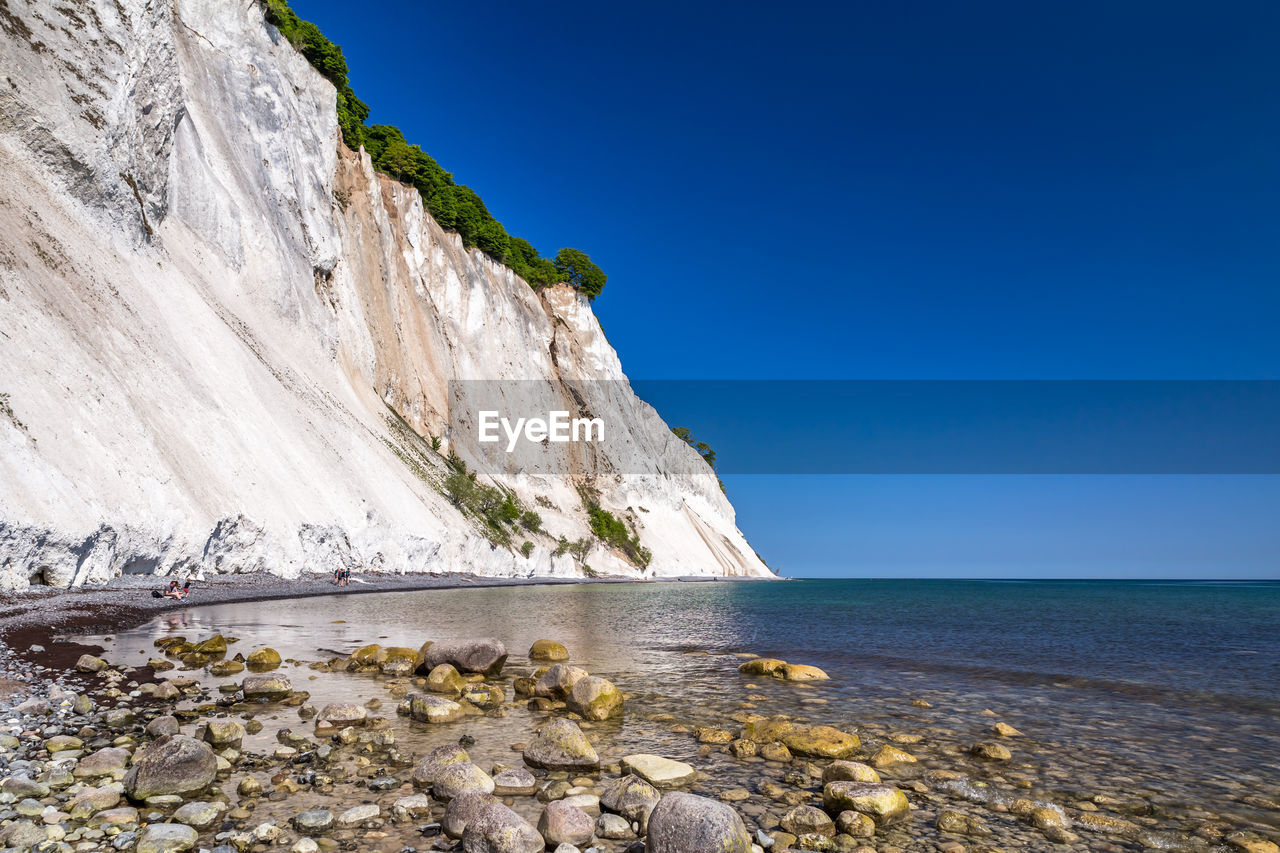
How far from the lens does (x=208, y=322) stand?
1292 inches

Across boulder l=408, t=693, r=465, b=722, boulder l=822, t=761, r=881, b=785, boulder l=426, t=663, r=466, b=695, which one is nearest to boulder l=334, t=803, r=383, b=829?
boulder l=408, t=693, r=465, b=722

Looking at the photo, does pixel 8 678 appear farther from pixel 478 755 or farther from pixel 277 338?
pixel 277 338

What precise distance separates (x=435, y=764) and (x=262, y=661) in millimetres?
7955

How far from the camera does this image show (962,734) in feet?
33.0

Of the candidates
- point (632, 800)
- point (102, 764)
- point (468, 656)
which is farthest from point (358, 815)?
point (468, 656)

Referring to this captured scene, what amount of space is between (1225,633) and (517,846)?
117 feet

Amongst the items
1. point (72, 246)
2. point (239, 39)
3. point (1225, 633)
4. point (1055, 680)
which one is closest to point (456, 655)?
point (1055, 680)

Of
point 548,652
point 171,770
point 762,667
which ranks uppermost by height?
point 171,770

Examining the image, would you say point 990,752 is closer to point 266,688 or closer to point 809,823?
point 809,823

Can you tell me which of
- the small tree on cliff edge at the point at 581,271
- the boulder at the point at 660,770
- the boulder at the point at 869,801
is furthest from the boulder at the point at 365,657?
the small tree on cliff edge at the point at 581,271

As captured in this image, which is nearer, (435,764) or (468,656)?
(435,764)

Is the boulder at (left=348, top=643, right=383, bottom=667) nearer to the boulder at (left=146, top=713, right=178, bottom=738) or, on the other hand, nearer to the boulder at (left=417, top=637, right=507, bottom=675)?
the boulder at (left=417, top=637, right=507, bottom=675)

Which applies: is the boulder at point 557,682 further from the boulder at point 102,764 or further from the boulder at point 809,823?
the boulder at point 102,764

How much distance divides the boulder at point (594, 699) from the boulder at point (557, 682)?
446mm
